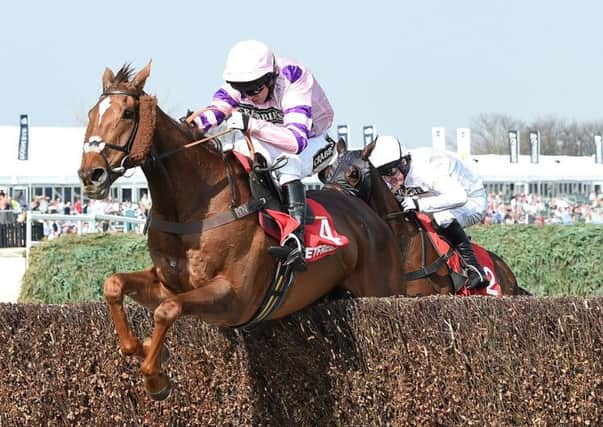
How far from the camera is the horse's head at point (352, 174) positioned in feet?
27.1

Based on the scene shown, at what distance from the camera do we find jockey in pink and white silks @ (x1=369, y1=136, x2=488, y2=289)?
341 inches

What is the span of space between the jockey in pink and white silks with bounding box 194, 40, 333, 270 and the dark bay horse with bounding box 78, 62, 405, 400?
0.73ft

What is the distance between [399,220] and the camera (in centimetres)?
843

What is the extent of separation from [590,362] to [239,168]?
2.28 m


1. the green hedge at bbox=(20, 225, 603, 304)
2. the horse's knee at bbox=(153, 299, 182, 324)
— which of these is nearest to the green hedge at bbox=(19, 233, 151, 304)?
the green hedge at bbox=(20, 225, 603, 304)

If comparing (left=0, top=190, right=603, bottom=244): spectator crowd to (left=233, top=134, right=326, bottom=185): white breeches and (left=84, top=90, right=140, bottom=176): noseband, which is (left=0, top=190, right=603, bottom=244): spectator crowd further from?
(left=84, top=90, right=140, bottom=176): noseband

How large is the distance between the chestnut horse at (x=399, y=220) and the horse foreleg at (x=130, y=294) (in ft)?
7.40

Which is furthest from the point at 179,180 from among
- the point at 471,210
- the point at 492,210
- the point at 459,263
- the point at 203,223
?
the point at 492,210

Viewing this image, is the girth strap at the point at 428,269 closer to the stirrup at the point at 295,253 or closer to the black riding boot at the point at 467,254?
the black riding boot at the point at 467,254

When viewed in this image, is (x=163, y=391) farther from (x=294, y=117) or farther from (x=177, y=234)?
(x=294, y=117)

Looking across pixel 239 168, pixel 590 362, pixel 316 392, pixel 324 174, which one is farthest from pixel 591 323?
pixel 324 174

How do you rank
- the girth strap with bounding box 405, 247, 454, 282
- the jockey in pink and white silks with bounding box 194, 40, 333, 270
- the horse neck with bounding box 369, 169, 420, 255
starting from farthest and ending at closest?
1. the horse neck with bounding box 369, 169, 420, 255
2. the girth strap with bounding box 405, 247, 454, 282
3. the jockey in pink and white silks with bounding box 194, 40, 333, 270

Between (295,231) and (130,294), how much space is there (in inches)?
40.8

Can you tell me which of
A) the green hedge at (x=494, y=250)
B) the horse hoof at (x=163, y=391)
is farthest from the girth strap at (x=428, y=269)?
the green hedge at (x=494, y=250)
